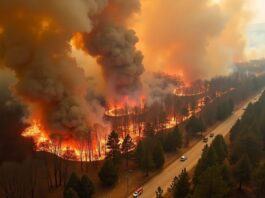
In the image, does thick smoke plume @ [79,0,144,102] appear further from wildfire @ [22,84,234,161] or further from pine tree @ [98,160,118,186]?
pine tree @ [98,160,118,186]

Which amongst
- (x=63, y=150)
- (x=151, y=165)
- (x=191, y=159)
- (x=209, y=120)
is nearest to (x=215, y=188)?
(x=151, y=165)

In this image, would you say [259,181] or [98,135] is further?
[98,135]

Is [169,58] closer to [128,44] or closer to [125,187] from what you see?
[128,44]

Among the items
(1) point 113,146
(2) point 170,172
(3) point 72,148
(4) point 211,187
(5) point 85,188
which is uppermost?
(3) point 72,148

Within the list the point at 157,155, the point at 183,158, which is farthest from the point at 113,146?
the point at 183,158

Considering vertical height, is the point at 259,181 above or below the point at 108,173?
below

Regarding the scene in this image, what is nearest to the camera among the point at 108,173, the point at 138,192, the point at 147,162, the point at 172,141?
the point at 138,192

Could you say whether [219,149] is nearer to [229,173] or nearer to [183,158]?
[229,173]
